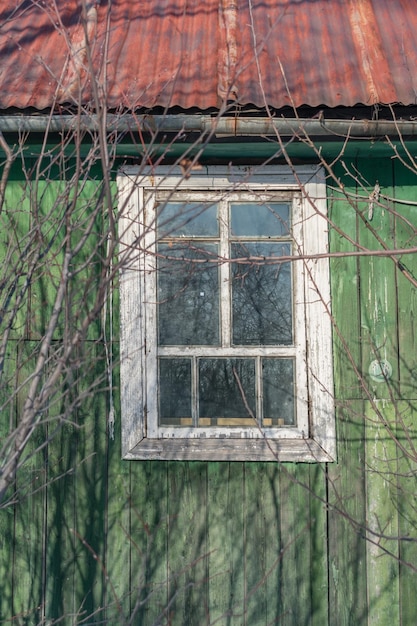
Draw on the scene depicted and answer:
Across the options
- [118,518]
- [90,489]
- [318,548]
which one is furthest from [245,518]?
[90,489]

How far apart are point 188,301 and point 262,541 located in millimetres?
1373

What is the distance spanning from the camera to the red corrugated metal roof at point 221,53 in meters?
3.14

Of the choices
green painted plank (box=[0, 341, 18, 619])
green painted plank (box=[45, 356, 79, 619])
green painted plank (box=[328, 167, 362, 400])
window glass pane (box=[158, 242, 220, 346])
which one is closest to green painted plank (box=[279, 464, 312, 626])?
green painted plank (box=[328, 167, 362, 400])

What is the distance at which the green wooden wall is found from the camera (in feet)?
10.8

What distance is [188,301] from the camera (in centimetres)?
346

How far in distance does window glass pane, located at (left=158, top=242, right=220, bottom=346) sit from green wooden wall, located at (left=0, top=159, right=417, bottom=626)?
42 cm

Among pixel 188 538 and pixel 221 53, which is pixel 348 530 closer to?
pixel 188 538

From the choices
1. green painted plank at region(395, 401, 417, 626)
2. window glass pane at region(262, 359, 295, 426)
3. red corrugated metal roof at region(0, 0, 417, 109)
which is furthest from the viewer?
window glass pane at region(262, 359, 295, 426)

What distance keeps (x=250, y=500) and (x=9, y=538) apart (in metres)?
1.35

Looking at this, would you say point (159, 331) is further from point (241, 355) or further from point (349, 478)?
point (349, 478)

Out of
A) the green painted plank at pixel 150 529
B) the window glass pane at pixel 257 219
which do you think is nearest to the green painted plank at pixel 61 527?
the green painted plank at pixel 150 529

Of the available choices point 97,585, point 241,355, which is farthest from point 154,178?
point 97,585

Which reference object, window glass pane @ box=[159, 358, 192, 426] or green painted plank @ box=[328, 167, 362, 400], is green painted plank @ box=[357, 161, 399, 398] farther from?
window glass pane @ box=[159, 358, 192, 426]

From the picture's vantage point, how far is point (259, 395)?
11.2 feet
